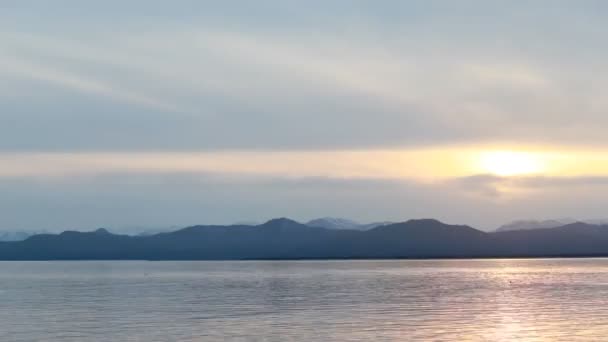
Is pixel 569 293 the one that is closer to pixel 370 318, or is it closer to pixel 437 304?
pixel 437 304

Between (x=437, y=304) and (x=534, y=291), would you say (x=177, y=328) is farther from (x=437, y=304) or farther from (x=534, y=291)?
(x=534, y=291)

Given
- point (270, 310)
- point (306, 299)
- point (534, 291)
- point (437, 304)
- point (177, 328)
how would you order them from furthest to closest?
point (534, 291) → point (306, 299) → point (437, 304) → point (270, 310) → point (177, 328)

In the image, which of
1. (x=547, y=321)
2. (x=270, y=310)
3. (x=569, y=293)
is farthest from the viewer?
(x=569, y=293)

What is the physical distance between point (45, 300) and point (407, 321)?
5227cm

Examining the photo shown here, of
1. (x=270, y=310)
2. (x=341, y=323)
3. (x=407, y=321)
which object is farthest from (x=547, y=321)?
(x=270, y=310)

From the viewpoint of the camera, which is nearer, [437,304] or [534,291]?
[437,304]

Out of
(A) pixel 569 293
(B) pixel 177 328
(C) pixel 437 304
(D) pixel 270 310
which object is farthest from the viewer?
(A) pixel 569 293

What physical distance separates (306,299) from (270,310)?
1979cm

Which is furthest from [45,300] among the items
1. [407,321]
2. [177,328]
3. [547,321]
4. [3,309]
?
[547,321]

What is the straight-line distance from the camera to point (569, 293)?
387 feet

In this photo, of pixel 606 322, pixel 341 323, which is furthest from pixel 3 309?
pixel 606 322

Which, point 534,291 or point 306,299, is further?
point 534,291

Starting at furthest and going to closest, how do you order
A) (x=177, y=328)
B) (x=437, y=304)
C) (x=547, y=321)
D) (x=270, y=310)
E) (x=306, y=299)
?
(x=306, y=299) → (x=437, y=304) → (x=270, y=310) → (x=547, y=321) → (x=177, y=328)

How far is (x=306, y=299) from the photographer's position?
107875 millimetres
